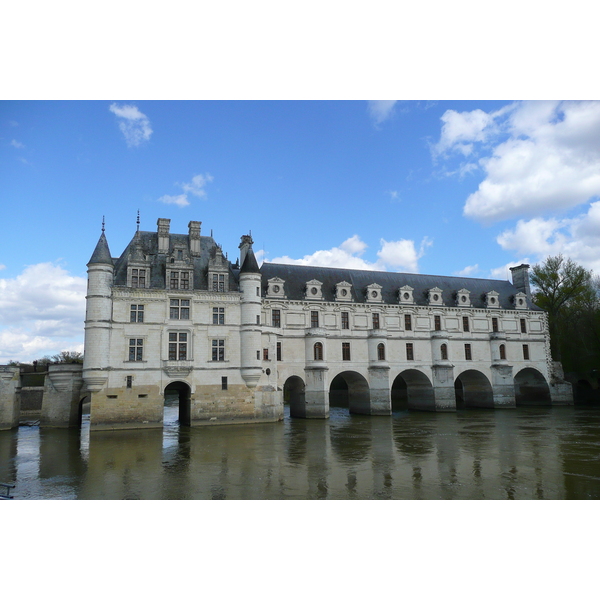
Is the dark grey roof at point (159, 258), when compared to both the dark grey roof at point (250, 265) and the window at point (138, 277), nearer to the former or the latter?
the window at point (138, 277)

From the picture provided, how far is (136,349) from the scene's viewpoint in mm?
30281

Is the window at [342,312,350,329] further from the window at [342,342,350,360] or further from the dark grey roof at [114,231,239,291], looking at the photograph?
the dark grey roof at [114,231,239,291]

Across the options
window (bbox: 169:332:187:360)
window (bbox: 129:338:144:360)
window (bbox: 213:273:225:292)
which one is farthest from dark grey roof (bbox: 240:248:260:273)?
window (bbox: 129:338:144:360)

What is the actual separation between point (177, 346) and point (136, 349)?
2.66 metres

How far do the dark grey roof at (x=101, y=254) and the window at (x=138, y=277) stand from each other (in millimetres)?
1588

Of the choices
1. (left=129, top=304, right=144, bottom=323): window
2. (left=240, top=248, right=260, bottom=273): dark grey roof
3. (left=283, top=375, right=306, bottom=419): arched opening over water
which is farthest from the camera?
(left=283, top=375, right=306, bottom=419): arched opening over water

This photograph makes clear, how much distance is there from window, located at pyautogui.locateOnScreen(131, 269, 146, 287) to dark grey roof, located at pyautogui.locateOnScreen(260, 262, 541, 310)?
32.2ft

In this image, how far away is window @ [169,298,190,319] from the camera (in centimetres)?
3161

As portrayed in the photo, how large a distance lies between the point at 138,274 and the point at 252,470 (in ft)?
62.4

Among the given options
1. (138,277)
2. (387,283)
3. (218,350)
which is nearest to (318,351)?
(218,350)

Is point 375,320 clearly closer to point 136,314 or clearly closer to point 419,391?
point 419,391

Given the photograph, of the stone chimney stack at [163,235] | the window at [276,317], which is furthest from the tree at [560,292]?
the stone chimney stack at [163,235]

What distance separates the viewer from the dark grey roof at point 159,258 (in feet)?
103

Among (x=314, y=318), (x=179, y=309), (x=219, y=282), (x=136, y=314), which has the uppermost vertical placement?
(x=219, y=282)
